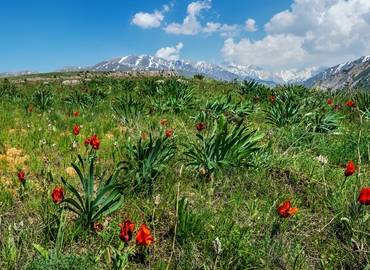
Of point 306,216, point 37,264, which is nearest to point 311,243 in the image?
point 306,216

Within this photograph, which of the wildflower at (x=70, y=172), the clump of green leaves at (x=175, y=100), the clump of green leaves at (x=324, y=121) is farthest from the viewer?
the clump of green leaves at (x=175, y=100)

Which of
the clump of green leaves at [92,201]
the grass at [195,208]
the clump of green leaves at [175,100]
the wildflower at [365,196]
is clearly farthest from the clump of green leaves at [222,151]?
the clump of green leaves at [175,100]

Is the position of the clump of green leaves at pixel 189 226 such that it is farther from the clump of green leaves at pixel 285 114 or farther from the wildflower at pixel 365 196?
the clump of green leaves at pixel 285 114

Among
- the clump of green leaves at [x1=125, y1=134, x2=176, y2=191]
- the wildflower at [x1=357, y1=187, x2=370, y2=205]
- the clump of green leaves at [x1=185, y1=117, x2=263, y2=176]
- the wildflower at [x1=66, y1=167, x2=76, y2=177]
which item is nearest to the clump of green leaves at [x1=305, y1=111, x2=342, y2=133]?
the clump of green leaves at [x1=185, y1=117, x2=263, y2=176]

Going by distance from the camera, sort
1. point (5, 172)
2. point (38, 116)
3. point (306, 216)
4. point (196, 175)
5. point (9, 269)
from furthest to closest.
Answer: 1. point (38, 116)
2. point (5, 172)
3. point (196, 175)
4. point (306, 216)
5. point (9, 269)

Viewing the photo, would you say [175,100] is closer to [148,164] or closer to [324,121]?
[324,121]

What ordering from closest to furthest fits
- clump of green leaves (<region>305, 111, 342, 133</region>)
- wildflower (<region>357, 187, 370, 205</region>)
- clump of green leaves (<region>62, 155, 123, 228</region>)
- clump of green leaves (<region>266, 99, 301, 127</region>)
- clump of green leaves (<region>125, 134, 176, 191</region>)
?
wildflower (<region>357, 187, 370, 205</region>) → clump of green leaves (<region>62, 155, 123, 228</region>) → clump of green leaves (<region>125, 134, 176, 191</region>) → clump of green leaves (<region>305, 111, 342, 133</region>) → clump of green leaves (<region>266, 99, 301, 127</region>)

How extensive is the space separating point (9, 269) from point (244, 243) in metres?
1.78

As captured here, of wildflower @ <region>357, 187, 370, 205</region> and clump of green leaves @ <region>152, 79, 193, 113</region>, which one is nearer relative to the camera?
wildflower @ <region>357, 187, 370, 205</region>

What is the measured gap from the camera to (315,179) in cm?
515

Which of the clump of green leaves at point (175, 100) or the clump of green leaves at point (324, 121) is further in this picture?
the clump of green leaves at point (175, 100)

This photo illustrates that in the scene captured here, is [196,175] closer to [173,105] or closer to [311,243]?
[311,243]

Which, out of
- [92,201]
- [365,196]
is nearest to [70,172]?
[92,201]

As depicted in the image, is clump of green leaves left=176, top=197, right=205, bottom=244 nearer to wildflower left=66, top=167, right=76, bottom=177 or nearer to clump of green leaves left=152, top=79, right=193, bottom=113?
wildflower left=66, top=167, right=76, bottom=177
